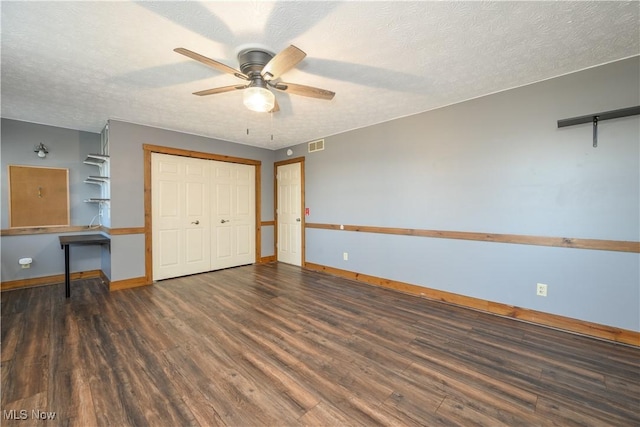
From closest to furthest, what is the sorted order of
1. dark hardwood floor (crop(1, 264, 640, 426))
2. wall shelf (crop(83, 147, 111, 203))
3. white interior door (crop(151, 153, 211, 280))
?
dark hardwood floor (crop(1, 264, 640, 426)), wall shelf (crop(83, 147, 111, 203)), white interior door (crop(151, 153, 211, 280))

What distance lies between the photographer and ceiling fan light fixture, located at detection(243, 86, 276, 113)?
202cm

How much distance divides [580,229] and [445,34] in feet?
7.23

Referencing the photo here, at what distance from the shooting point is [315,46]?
1982 mm

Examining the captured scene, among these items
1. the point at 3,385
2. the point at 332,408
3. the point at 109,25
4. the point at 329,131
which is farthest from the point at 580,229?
the point at 3,385

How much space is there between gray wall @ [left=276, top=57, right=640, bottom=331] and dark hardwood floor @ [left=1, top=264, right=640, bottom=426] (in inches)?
16.7

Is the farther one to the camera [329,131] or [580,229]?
[329,131]

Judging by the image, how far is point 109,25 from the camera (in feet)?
5.79

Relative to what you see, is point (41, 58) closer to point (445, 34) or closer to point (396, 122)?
point (445, 34)

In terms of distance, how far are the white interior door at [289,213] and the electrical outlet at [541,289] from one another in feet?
11.9

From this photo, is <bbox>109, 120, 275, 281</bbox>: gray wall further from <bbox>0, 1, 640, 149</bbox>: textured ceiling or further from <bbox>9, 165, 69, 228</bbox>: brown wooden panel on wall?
<bbox>9, 165, 69, 228</bbox>: brown wooden panel on wall

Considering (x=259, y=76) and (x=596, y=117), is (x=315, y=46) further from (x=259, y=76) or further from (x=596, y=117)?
(x=596, y=117)

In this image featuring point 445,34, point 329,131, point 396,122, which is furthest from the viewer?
point 329,131

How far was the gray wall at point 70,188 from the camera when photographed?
3.72m

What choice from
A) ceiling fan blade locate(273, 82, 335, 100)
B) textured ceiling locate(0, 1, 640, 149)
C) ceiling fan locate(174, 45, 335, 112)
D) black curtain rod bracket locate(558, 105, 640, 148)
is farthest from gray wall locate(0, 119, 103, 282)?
black curtain rod bracket locate(558, 105, 640, 148)
